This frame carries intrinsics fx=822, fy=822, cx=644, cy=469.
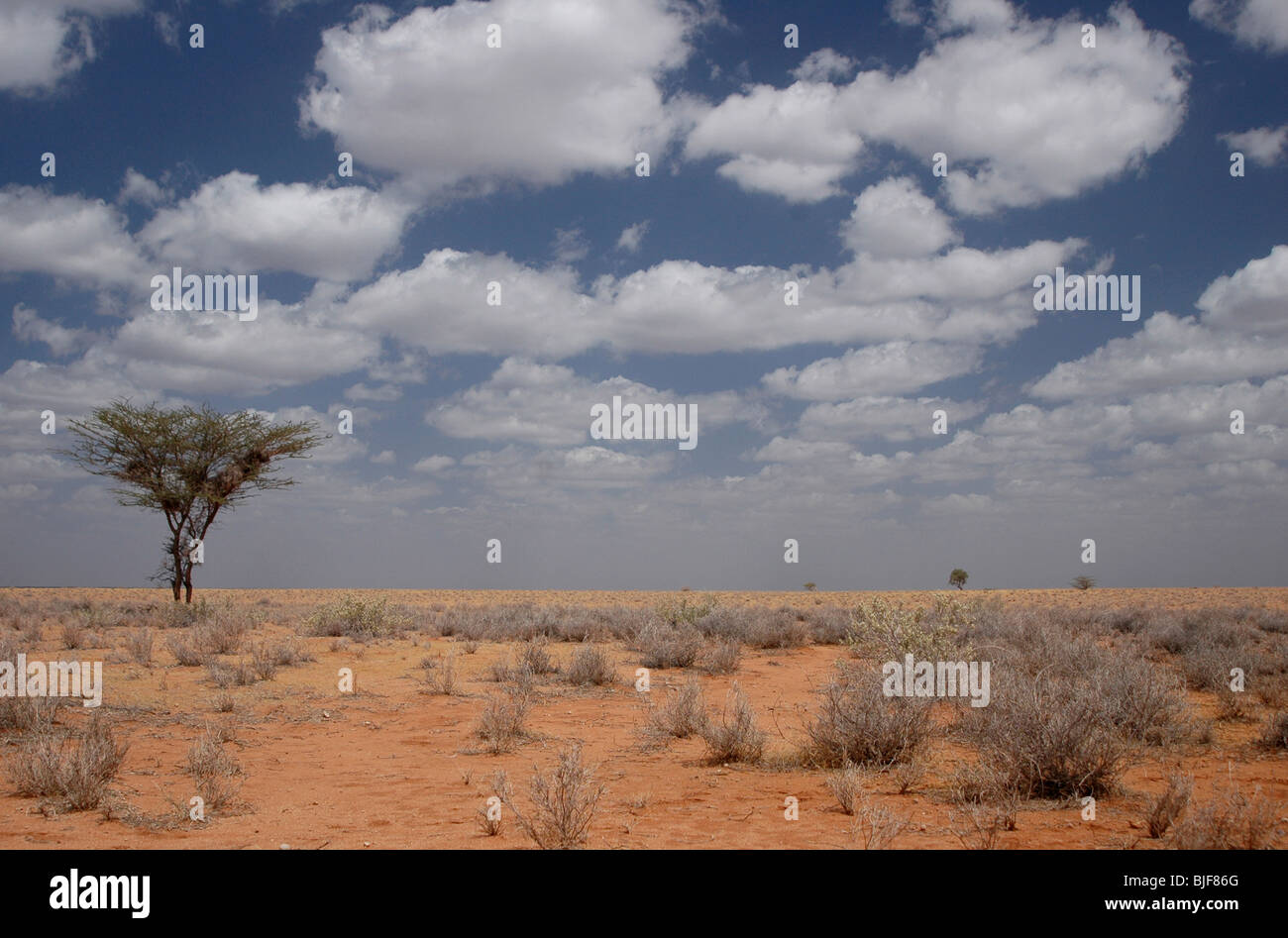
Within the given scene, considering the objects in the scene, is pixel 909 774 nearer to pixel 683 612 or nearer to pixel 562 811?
pixel 562 811

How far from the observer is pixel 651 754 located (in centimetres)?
900

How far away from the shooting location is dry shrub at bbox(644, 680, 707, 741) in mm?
9555

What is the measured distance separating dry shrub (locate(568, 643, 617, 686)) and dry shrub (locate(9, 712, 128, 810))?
744cm

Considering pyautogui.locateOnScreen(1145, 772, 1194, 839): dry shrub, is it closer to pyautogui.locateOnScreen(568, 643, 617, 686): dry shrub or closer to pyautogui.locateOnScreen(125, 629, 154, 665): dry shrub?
pyautogui.locateOnScreen(568, 643, 617, 686): dry shrub

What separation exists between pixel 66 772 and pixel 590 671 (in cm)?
826

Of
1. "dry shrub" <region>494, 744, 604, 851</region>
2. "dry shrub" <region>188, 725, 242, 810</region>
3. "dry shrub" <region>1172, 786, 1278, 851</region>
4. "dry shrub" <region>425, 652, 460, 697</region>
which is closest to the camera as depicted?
"dry shrub" <region>1172, 786, 1278, 851</region>

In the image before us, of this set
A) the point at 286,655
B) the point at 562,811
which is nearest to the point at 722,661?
the point at 286,655

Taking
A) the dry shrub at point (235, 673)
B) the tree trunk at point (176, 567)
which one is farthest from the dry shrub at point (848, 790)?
the tree trunk at point (176, 567)

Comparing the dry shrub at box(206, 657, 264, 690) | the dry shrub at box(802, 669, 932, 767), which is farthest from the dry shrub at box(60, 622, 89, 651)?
the dry shrub at box(802, 669, 932, 767)

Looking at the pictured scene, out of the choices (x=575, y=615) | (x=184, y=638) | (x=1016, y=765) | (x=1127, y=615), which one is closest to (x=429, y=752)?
(x=1016, y=765)

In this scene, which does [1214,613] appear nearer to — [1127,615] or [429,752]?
[1127,615]
